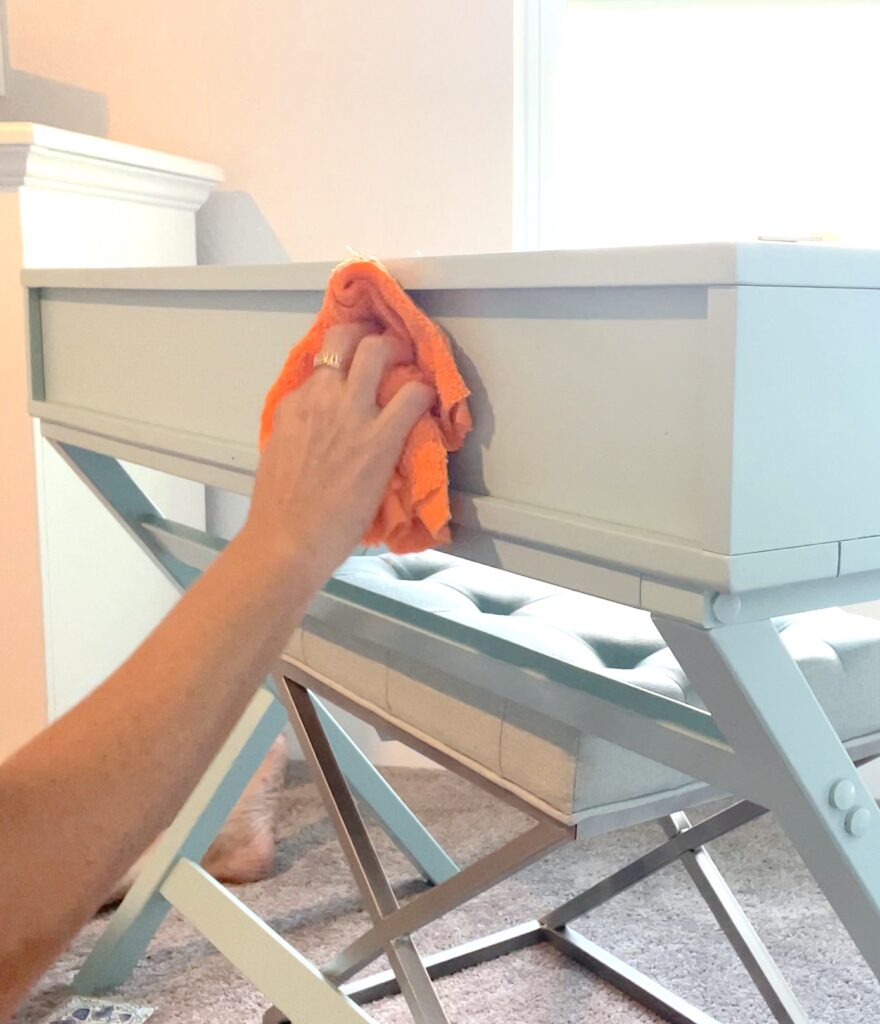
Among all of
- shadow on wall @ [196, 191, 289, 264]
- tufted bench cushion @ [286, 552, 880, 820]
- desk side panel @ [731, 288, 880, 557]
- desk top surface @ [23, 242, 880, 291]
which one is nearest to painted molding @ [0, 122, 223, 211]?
shadow on wall @ [196, 191, 289, 264]

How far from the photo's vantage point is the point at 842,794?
61 centimetres

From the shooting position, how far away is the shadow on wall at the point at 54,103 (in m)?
1.84

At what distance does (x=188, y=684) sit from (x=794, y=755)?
0.31 m

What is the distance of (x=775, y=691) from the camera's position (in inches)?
22.9

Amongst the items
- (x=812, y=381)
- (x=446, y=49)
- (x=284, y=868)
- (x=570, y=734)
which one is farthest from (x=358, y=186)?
(x=812, y=381)

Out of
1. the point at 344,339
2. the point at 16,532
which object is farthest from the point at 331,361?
the point at 16,532

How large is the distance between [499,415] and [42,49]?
152 centimetres

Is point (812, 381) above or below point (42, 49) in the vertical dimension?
below

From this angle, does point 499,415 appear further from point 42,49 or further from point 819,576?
point 42,49


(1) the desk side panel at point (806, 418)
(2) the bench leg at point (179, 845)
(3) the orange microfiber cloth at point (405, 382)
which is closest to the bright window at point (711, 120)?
(2) the bench leg at point (179, 845)

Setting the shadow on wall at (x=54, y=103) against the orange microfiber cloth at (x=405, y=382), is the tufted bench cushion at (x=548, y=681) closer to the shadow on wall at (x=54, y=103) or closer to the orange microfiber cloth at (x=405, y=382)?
the orange microfiber cloth at (x=405, y=382)

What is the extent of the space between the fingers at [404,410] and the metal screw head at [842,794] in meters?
0.30

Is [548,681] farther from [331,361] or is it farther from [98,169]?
[98,169]

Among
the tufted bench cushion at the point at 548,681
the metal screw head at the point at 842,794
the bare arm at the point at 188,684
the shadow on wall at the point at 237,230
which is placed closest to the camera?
the bare arm at the point at 188,684
